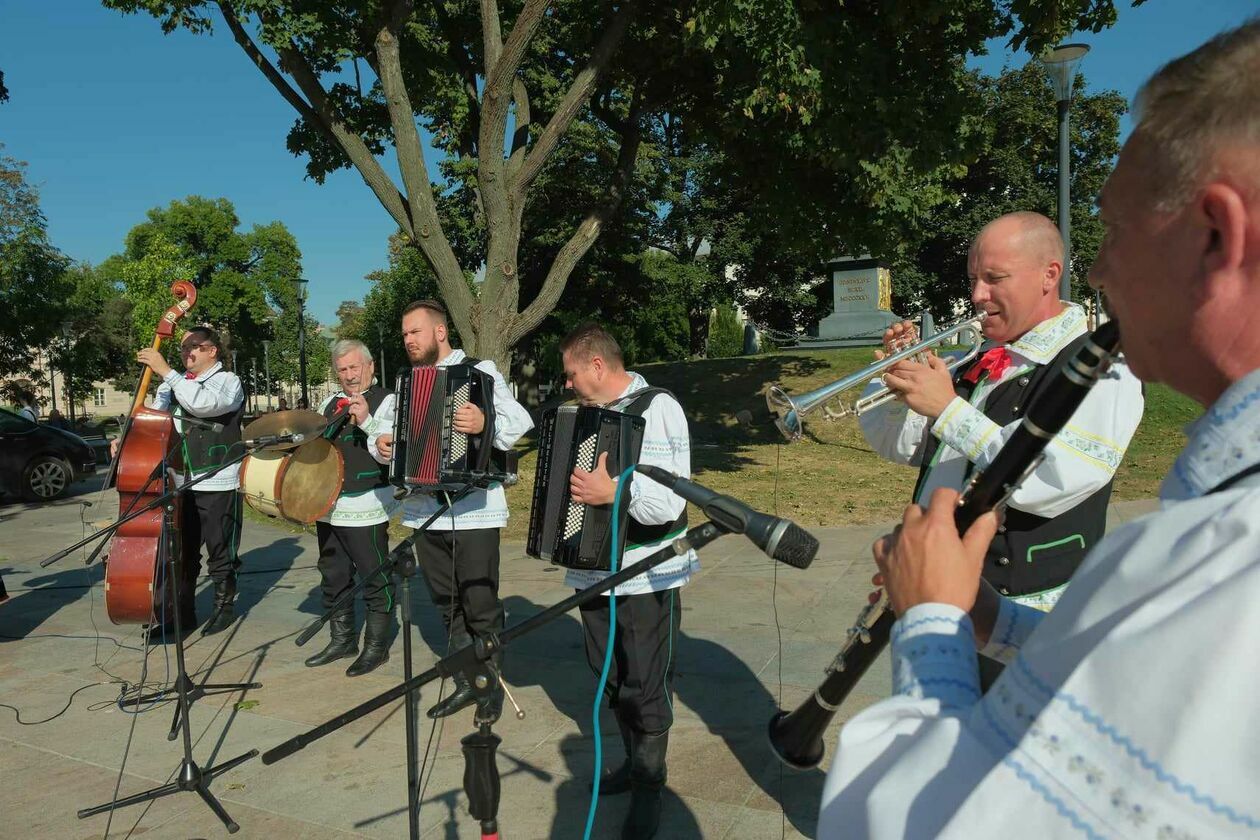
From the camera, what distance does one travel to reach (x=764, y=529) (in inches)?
74.4

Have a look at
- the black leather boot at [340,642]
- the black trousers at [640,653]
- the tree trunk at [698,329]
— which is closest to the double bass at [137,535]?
the black leather boot at [340,642]

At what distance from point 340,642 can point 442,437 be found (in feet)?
7.48

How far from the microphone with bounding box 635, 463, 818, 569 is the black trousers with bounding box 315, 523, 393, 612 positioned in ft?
13.5

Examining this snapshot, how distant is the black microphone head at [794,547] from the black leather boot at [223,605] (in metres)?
6.07

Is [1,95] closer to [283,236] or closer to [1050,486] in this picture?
[1050,486]

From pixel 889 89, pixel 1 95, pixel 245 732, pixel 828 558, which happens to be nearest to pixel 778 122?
pixel 889 89

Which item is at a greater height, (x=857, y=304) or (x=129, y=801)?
(x=857, y=304)

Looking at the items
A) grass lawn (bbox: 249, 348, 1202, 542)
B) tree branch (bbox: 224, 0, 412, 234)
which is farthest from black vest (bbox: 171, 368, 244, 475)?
tree branch (bbox: 224, 0, 412, 234)

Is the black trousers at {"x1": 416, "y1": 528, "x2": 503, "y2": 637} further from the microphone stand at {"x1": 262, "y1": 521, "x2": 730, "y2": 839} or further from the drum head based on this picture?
the microphone stand at {"x1": 262, "y1": 521, "x2": 730, "y2": 839}

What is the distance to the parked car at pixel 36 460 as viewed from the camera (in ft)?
46.1

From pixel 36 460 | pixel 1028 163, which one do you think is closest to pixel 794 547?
pixel 36 460

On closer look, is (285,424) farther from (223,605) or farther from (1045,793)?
(1045,793)

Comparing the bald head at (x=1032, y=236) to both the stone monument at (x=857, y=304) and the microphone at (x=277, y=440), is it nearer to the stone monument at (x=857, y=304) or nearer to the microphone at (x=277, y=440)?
the microphone at (x=277, y=440)

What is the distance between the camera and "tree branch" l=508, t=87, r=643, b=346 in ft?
36.3
